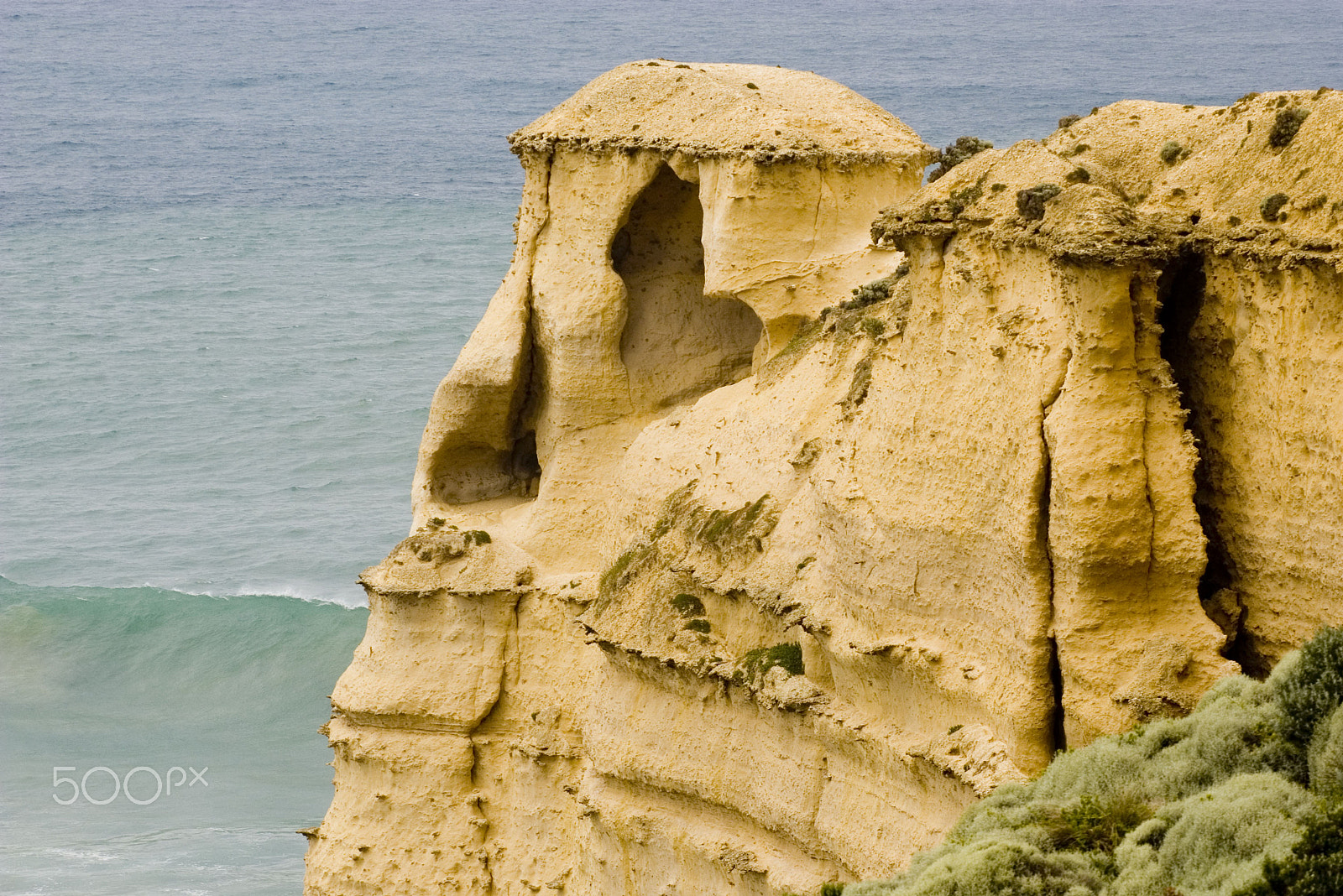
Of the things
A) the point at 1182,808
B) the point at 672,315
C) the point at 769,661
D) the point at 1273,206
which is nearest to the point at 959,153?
the point at 672,315

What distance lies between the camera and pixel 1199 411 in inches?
655

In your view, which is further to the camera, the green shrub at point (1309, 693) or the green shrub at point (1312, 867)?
the green shrub at point (1309, 693)

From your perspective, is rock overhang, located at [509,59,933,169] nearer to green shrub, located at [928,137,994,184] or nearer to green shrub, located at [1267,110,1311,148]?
green shrub, located at [928,137,994,184]

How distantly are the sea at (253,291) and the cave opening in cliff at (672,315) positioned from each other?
14.3 meters

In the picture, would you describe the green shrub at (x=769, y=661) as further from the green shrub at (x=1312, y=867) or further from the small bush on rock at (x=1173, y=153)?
the green shrub at (x=1312, y=867)

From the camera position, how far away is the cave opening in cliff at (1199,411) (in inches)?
645

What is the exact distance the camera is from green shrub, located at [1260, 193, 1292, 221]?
15891 mm

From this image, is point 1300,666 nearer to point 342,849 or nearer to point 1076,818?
point 1076,818

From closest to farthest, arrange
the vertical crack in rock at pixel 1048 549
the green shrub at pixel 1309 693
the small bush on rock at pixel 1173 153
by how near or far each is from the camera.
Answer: the green shrub at pixel 1309 693
the vertical crack in rock at pixel 1048 549
the small bush on rock at pixel 1173 153

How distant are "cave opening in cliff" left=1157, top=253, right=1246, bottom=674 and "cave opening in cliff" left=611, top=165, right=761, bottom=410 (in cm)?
895

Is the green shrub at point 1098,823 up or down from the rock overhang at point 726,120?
down

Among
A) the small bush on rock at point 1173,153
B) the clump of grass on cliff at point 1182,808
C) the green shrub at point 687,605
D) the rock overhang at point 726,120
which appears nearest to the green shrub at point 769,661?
the green shrub at point 687,605

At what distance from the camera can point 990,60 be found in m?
116

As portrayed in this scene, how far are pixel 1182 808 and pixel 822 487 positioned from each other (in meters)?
5.27
